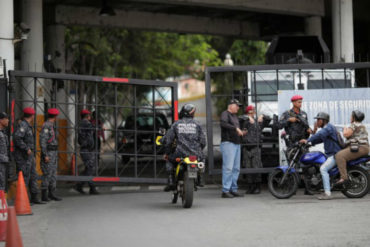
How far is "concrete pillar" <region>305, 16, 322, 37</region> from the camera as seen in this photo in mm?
23766

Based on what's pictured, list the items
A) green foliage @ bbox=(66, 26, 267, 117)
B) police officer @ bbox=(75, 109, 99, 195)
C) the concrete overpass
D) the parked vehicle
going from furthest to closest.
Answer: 1. green foliage @ bbox=(66, 26, 267, 117)
2. the parked vehicle
3. the concrete overpass
4. police officer @ bbox=(75, 109, 99, 195)

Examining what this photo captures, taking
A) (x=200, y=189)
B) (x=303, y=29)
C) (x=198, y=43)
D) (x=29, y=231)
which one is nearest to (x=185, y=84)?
(x=198, y=43)

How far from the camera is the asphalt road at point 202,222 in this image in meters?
8.32

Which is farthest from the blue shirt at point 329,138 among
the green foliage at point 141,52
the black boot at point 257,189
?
the green foliage at point 141,52

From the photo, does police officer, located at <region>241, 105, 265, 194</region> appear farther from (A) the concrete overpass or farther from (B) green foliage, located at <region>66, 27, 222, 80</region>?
(B) green foliage, located at <region>66, 27, 222, 80</region>

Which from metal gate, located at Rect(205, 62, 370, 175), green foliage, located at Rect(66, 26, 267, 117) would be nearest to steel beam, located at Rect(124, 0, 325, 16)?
metal gate, located at Rect(205, 62, 370, 175)

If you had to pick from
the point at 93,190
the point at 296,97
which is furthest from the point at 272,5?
the point at 93,190

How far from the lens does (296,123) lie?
13.1 metres

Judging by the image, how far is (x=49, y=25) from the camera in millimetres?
23094

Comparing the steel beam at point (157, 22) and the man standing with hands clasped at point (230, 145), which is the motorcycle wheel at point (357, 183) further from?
the steel beam at point (157, 22)

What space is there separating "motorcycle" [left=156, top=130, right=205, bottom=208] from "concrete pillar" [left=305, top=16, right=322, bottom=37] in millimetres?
13439

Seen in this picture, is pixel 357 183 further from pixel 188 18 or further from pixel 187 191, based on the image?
pixel 188 18

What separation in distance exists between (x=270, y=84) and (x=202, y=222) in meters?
8.43

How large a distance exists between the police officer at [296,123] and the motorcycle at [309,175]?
1.31 ft
